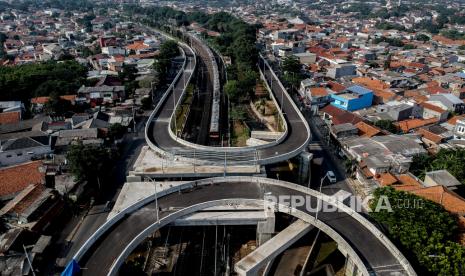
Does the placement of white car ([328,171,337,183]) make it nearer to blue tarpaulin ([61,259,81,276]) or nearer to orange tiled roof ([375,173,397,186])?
orange tiled roof ([375,173,397,186])

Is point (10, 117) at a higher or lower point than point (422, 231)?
lower

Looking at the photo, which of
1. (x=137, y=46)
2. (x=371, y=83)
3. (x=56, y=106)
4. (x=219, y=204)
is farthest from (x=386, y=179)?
(x=137, y=46)

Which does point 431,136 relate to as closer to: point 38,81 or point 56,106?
point 56,106

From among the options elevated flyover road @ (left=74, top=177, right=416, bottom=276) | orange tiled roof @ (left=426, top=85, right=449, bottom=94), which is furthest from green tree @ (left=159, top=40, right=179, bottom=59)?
elevated flyover road @ (left=74, top=177, right=416, bottom=276)

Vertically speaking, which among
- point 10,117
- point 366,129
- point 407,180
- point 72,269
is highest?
point 72,269

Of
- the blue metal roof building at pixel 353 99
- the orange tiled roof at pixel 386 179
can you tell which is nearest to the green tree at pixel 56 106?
the blue metal roof building at pixel 353 99
